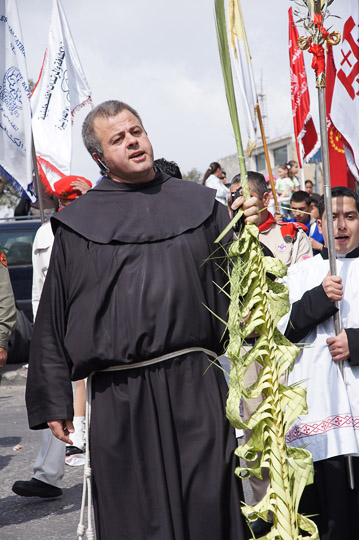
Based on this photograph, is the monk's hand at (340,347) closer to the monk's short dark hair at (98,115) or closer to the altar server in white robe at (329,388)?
the altar server in white robe at (329,388)

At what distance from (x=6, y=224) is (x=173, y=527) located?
30.1 feet

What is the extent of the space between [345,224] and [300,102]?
5.36 metres

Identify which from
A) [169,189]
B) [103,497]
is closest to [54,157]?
[169,189]

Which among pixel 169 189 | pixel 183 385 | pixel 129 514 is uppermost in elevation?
pixel 169 189

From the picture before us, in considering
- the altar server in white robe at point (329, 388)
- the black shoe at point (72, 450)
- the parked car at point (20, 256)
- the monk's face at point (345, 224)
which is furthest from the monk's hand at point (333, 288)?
the parked car at point (20, 256)

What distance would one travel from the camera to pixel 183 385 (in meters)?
3.27

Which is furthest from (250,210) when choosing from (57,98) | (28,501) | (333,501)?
(57,98)

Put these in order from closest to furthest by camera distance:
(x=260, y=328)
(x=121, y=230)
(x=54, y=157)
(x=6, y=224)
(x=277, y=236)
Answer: (x=260, y=328)
(x=121, y=230)
(x=277, y=236)
(x=54, y=157)
(x=6, y=224)

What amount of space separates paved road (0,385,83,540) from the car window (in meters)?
A: 4.37

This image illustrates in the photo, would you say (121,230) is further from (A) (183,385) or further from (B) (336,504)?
(B) (336,504)

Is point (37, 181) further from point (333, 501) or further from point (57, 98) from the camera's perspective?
point (333, 501)

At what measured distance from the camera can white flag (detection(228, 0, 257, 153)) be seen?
397cm

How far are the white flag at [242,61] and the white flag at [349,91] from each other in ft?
1.77

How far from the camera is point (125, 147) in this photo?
11.3 feet
